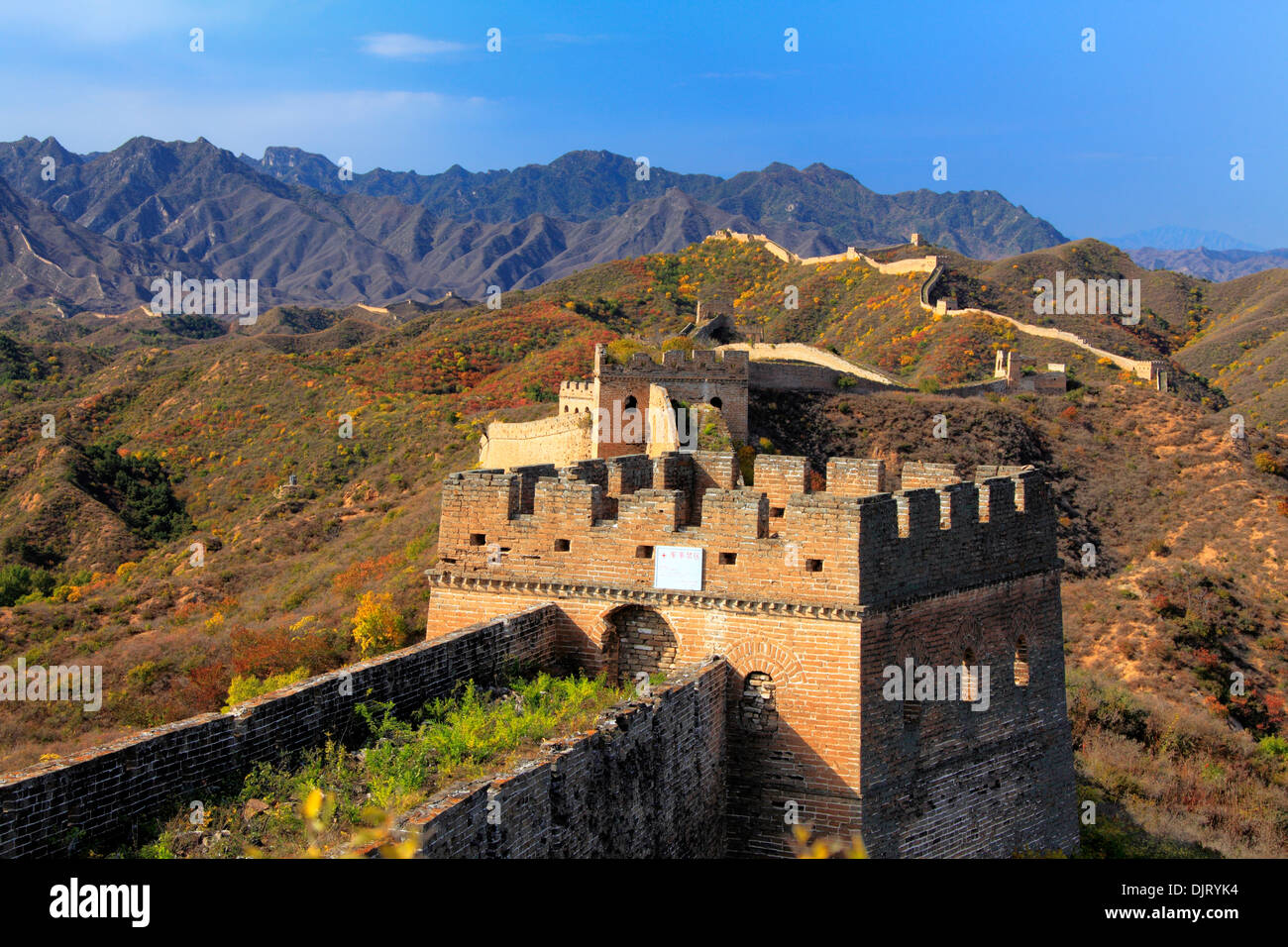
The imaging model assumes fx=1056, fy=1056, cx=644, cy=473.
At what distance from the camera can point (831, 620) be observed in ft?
32.8

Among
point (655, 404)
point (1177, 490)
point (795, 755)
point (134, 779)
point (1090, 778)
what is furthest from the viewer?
point (1177, 490)

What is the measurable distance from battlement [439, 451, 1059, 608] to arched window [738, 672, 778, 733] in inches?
33.1

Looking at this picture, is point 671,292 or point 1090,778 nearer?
point 1090,778

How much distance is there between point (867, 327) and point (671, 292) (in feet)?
67.4

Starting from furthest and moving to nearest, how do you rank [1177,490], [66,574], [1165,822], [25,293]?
[25,293]
[1177,490]
[66,574]
[1165,822]

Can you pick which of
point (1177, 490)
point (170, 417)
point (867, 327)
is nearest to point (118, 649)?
point (170, 417)

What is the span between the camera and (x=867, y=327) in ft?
265

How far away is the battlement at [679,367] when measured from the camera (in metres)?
34.7

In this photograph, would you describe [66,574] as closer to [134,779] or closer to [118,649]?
[118,649]

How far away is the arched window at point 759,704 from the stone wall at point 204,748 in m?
2.29

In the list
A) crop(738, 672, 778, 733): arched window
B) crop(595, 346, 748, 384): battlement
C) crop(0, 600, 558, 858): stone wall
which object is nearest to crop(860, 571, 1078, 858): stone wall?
crop(738, 672, 778, 733): arched window
